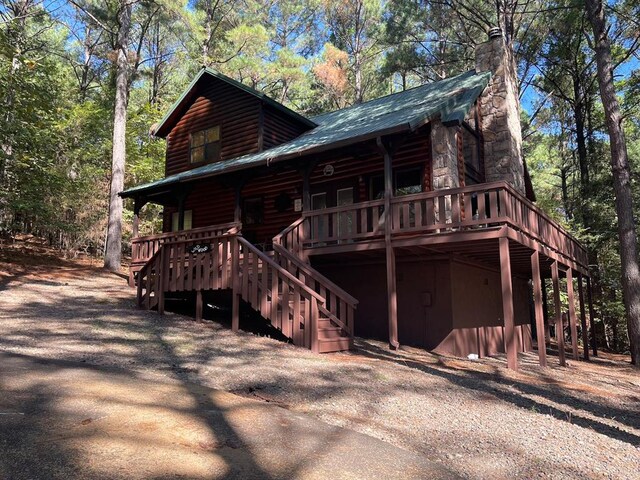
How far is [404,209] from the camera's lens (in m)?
10.6

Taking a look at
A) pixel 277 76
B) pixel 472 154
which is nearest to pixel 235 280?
pixel 472 154

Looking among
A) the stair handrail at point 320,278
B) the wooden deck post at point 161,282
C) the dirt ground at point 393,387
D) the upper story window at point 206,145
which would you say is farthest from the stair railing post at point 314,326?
the upper story window at point 206,145

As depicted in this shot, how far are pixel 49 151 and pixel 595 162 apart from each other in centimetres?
2650

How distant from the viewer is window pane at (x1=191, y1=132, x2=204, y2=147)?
18.2 metres

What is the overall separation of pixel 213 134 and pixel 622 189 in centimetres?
1412

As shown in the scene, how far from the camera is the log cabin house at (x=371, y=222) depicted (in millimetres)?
9953

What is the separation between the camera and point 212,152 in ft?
58.4

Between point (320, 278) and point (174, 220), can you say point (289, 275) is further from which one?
point (174, 220)

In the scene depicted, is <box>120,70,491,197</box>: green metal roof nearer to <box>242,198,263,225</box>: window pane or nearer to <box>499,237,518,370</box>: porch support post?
<box>242,198,263,225</box>: window pane

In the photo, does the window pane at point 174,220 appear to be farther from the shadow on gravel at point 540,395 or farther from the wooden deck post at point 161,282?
the shadow on gravel at point 540,395

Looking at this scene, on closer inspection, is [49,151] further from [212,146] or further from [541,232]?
[541,232]

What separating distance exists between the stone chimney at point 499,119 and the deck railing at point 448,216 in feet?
9.28

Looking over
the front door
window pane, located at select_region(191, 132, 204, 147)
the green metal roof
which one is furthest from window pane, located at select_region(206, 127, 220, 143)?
the front door

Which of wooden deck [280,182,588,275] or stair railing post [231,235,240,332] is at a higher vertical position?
wooden deck [280,182,588,275]
